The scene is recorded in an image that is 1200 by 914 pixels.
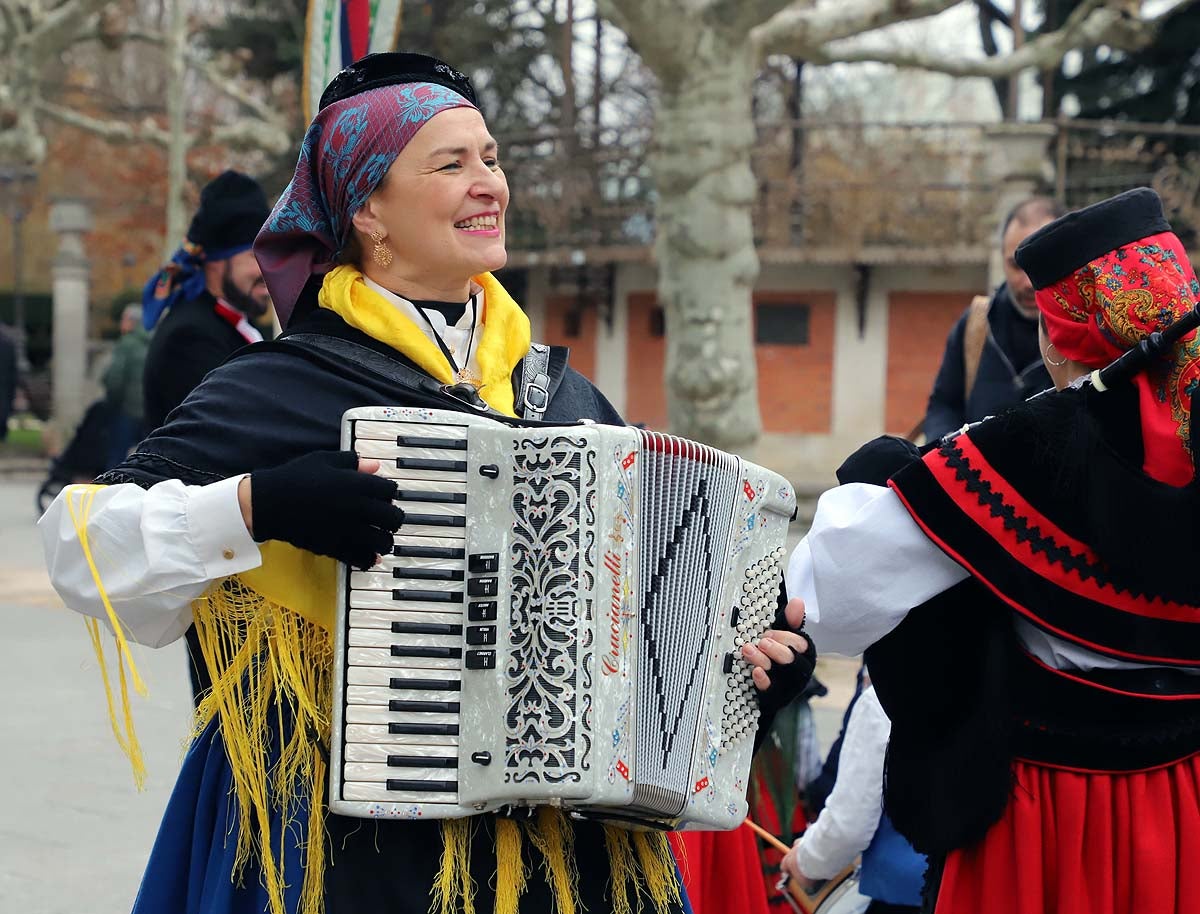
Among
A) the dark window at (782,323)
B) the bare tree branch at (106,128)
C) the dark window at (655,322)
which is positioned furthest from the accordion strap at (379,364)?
the dark window at (655,322)

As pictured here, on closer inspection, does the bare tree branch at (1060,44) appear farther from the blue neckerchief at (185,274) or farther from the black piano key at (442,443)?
the black piano key at (442,443)

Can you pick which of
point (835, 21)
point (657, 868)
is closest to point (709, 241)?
point (835, 21)

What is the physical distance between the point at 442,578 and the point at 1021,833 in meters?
1.06

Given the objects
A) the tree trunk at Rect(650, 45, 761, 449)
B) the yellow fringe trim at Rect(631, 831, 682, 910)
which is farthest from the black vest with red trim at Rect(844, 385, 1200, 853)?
the tree trunk at Rect(650, 45, 761, 449)

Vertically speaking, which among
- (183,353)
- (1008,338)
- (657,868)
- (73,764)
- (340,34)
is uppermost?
(340,34)

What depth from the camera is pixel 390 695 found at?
205 centimetres

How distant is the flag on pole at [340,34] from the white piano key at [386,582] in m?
2.92

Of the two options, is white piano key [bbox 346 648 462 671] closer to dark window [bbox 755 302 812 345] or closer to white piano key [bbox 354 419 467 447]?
white piano key [bbox 354 419 467 447]

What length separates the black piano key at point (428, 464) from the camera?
2.07 m

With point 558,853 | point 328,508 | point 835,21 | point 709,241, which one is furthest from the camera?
point 835,21

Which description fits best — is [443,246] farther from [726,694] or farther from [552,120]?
[552,120]

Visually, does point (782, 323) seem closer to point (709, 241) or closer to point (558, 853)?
point (709, 241)

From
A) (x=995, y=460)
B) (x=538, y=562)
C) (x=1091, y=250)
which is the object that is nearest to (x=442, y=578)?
(x=538, y=562)

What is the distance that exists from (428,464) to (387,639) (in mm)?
237
